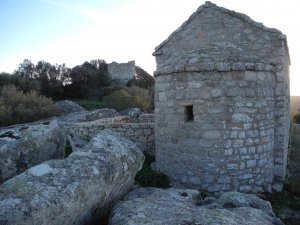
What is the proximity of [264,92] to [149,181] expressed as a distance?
3506 mm

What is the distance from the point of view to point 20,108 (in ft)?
56.0

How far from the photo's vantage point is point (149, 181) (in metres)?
7.52

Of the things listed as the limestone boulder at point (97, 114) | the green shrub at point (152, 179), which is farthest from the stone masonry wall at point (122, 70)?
the green shrub at point (152, 179)

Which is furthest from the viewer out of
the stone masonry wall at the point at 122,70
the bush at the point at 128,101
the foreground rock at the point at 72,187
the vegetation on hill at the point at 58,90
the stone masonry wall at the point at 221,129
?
the stone masonry wall at the point at 122,70

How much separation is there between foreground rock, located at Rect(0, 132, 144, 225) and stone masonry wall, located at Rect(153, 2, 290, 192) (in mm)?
2752

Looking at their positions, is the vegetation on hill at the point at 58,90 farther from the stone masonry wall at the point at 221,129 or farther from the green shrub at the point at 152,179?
the stone masonry wall at the point at 221,129

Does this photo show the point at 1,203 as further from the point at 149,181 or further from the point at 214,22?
the point at 214,22

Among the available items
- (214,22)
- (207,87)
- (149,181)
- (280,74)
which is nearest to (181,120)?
(207,87)

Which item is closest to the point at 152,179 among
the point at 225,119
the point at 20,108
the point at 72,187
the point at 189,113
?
the point at 189,113

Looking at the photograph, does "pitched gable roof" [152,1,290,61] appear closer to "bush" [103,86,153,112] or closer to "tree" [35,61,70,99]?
"bush" [103,86,153,112]

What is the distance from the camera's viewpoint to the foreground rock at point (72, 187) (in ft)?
10.1

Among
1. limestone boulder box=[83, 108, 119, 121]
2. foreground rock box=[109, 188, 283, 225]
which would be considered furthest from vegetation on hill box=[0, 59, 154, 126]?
foreground rock box=[109, 188, 283, 225]

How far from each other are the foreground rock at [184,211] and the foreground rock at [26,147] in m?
1.50

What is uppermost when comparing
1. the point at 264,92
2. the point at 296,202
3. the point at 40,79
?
the point at 40,79
